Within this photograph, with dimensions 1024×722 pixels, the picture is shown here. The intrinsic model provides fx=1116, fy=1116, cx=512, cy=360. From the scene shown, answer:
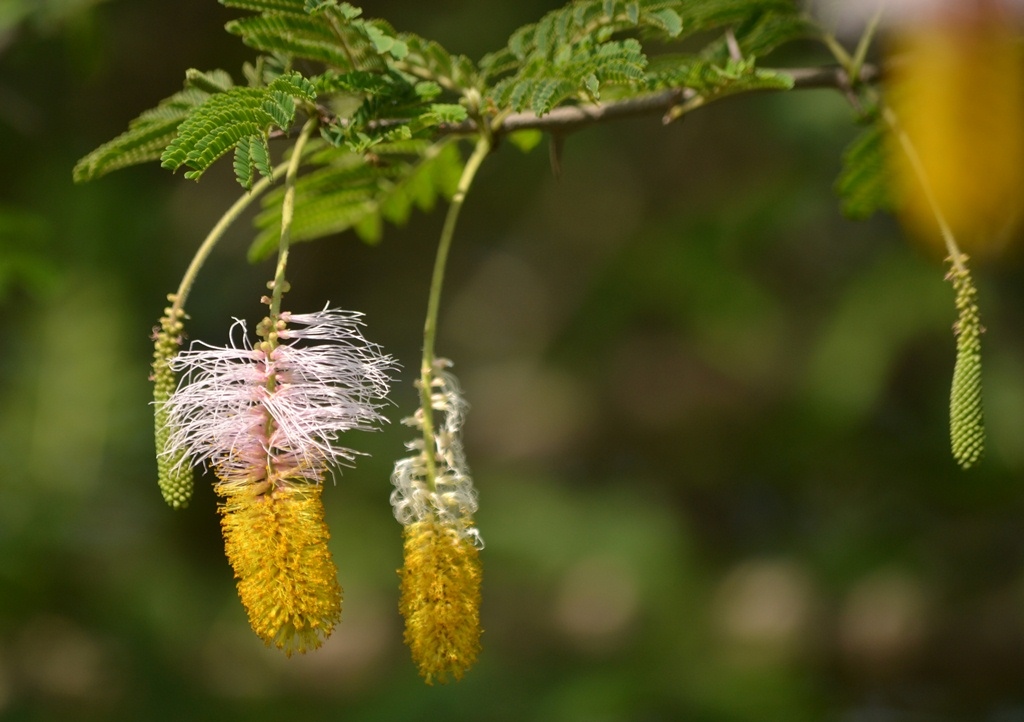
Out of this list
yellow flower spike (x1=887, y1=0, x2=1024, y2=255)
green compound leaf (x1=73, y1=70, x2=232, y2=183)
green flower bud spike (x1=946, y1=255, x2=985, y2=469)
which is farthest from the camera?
green compound leaf (x1=73, y1=70, x2=232, y2=183)

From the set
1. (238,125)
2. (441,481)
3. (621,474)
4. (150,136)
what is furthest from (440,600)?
(621,474)

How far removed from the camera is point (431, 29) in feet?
17.9

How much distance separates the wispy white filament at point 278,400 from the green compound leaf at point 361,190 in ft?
1.12

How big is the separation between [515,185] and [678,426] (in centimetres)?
153

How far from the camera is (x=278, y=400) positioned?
1.37 m

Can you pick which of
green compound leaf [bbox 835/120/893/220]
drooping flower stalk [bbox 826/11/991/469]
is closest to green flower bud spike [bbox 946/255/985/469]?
drooping flower stalk [bbox 826/11/991/469]

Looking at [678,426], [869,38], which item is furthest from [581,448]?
[869,38]

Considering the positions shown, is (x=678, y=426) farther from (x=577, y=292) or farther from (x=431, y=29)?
(x=431, y=29)

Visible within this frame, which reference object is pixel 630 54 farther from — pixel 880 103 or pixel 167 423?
pixel 167 423

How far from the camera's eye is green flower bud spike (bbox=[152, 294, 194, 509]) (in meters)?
1.38

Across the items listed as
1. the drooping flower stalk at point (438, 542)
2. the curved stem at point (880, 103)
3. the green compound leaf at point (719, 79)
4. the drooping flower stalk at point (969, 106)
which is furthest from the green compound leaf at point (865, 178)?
the drooping flower stalk at point (969, 106)

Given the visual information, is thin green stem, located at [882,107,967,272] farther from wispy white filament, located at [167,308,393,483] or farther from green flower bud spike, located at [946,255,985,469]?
wispy white filament, located at [167,308,393,483]

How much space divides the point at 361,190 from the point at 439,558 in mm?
742

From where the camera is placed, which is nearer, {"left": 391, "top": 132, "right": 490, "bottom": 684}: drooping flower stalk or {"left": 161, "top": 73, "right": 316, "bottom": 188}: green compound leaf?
{"left": 161, "top": 73, "right": 316, "bottom": 188}: green compound leaf
